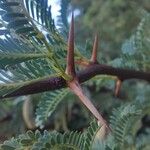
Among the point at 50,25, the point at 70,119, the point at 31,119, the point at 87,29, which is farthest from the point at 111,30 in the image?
the point at 50,25

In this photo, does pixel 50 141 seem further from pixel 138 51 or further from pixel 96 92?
pixel 96 92

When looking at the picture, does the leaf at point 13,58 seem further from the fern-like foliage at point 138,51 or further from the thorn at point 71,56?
the fern-like foliage at point 138,51

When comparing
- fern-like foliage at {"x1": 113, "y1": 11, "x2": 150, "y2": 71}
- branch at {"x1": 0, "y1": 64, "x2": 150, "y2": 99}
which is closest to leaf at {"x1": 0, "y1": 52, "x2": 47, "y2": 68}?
branch at {"x1": 0, "y1": 64, "x2": 150, "y2": 99}

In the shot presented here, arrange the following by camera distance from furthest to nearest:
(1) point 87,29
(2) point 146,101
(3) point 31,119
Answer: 1. (1) point 87,29
2. (3) point 31,119
3. (2) point 146,101

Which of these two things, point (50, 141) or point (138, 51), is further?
point (138, 51)

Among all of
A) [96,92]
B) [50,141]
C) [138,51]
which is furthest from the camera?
[96,92]

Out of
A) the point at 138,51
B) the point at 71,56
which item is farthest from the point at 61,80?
the point at 138,51

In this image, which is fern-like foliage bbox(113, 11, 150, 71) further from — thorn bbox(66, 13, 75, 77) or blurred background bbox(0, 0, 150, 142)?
thorn bbox(66, 13, 75, 77)

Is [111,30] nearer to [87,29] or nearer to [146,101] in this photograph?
[87,29]
